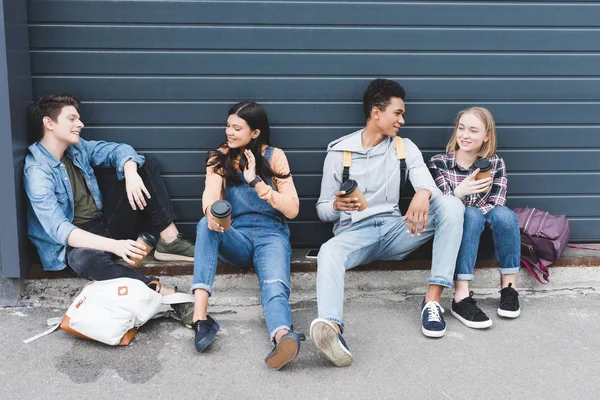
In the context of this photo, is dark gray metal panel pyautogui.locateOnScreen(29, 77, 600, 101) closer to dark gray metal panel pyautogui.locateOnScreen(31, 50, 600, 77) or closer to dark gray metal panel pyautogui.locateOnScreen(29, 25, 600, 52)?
dark gray metal panel pyautogui.locateOnScreen(31, 50, 600, 77)

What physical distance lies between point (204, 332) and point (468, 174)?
6.63ft

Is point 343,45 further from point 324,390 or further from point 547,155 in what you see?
point 324,390

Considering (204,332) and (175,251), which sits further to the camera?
(175,251)

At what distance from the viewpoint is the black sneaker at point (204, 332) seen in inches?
145

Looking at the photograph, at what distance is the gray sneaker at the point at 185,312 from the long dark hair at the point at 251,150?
81cm

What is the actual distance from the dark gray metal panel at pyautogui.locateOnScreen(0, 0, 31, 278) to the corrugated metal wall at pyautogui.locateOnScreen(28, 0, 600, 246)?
0.82 ft

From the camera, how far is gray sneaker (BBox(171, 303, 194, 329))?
3992 millimetres

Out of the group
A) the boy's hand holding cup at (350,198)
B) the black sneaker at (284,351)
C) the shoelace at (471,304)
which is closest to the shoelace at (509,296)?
the shoelace at (471,304)

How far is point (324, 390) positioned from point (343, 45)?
2354 millimetres

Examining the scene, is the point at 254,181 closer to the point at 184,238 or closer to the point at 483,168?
the point at 184,238

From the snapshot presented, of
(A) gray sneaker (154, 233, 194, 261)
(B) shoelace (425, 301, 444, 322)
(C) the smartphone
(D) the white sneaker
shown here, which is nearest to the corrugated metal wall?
(C) the smartphone

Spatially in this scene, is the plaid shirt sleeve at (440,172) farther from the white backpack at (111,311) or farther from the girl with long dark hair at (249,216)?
the white backpack at (111,311)

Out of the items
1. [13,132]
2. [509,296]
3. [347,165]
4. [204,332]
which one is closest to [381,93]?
[347,165]

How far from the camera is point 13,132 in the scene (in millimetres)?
4016
